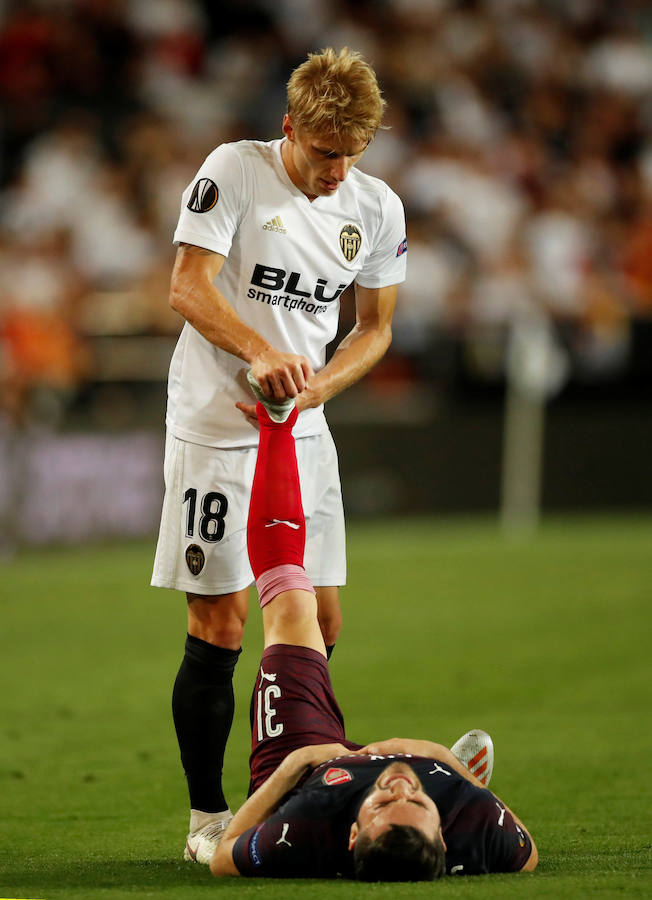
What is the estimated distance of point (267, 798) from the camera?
392 centimetres

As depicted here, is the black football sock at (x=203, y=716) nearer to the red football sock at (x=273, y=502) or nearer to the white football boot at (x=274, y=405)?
the red football sock at (x=273, y=502)

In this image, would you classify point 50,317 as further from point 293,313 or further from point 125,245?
point 293,313

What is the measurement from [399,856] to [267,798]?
490 mm

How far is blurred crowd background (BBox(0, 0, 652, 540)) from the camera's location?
40.0ft

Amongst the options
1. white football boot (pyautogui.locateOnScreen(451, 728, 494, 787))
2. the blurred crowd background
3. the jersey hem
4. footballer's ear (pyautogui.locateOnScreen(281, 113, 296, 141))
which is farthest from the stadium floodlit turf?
footballer's ear (pyautogui.locateOnScreen(281, 113, 296, 141))

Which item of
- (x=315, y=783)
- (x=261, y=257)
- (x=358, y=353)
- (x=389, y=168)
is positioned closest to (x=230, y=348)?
(x=261, y=257)

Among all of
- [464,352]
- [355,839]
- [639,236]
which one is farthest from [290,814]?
[639,236]

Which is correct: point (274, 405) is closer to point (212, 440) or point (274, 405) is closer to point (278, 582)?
point (212, 440)

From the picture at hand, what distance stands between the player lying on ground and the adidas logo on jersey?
1.78ft

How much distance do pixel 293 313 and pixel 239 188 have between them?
418 mm

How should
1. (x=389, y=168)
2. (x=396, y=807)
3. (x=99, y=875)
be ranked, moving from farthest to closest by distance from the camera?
1. (x=389, y=168)
2. (x=99, y=875)
3. (x=396, y=807)

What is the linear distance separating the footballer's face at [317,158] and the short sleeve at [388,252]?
0.86 feet

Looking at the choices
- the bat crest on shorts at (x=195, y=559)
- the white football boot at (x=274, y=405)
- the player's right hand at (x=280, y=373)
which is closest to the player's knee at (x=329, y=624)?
the bat crest on shorts at (x=195, y=559)

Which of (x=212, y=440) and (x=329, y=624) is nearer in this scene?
(x=212, y=440)
